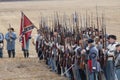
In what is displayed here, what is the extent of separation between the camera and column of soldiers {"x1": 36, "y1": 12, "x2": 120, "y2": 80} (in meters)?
11.9

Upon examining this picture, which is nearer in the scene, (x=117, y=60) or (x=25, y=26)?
(x=117, y=60)

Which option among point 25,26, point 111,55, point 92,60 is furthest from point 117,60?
point 25,26

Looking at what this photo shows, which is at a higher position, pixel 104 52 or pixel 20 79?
pixel 104 52

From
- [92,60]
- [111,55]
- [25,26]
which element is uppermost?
[25,26]

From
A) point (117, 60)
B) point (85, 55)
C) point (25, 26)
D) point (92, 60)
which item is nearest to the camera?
point (117, 60)

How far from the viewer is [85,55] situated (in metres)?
12.3

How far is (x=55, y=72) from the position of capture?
15789mm

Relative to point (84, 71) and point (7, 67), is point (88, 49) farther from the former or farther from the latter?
point (7, 67)

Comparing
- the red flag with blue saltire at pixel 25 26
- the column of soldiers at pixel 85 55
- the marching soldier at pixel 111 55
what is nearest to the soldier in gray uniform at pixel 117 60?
the column of soldiers at pixel 85 55

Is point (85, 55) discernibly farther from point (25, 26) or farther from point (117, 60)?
point (25, 26)

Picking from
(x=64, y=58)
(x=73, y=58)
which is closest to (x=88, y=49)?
(x=73, y=58)

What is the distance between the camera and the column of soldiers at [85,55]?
1194cm

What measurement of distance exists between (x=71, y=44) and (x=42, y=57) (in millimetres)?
4768

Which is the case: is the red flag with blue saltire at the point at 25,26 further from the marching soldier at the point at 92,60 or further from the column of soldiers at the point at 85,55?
the marching soldier at the point at 92,60
